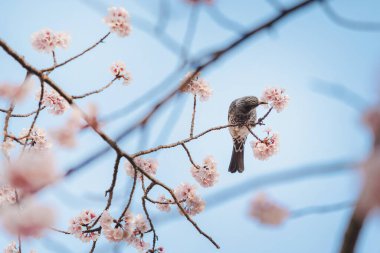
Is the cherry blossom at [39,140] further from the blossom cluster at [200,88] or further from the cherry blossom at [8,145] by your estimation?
the blossom cluster at [200,88]

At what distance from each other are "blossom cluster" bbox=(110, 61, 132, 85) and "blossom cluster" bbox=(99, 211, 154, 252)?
5.30 ft

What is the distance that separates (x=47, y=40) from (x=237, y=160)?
4.34m

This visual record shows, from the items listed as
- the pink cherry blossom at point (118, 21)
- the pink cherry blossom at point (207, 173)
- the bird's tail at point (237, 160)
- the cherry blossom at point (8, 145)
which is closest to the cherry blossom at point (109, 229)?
the cherry blossom at point (8, 145)

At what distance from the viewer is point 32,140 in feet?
17.1

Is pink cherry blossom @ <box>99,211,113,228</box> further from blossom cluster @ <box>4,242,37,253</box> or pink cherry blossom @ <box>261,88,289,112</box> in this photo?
pink cherry blossom @ <box>261,88,289,112</box>

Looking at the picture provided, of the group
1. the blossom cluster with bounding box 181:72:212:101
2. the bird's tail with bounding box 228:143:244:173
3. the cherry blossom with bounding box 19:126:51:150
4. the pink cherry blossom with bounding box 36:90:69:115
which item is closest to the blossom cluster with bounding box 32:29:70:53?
the pink cherry blossom with bounding box 36:90:69:115

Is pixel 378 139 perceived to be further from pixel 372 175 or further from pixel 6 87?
pixel 6 87

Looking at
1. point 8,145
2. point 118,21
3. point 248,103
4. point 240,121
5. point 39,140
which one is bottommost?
point 8,145

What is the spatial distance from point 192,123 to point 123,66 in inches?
50.3

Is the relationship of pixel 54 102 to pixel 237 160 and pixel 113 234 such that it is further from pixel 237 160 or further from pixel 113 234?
pixel 237 160

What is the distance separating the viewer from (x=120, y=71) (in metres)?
4.96

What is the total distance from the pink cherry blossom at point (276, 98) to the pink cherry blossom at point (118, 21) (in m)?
2.05

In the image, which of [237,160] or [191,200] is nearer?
[191,200]

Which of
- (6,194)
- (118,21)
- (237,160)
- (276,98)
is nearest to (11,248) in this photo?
(6,194)
